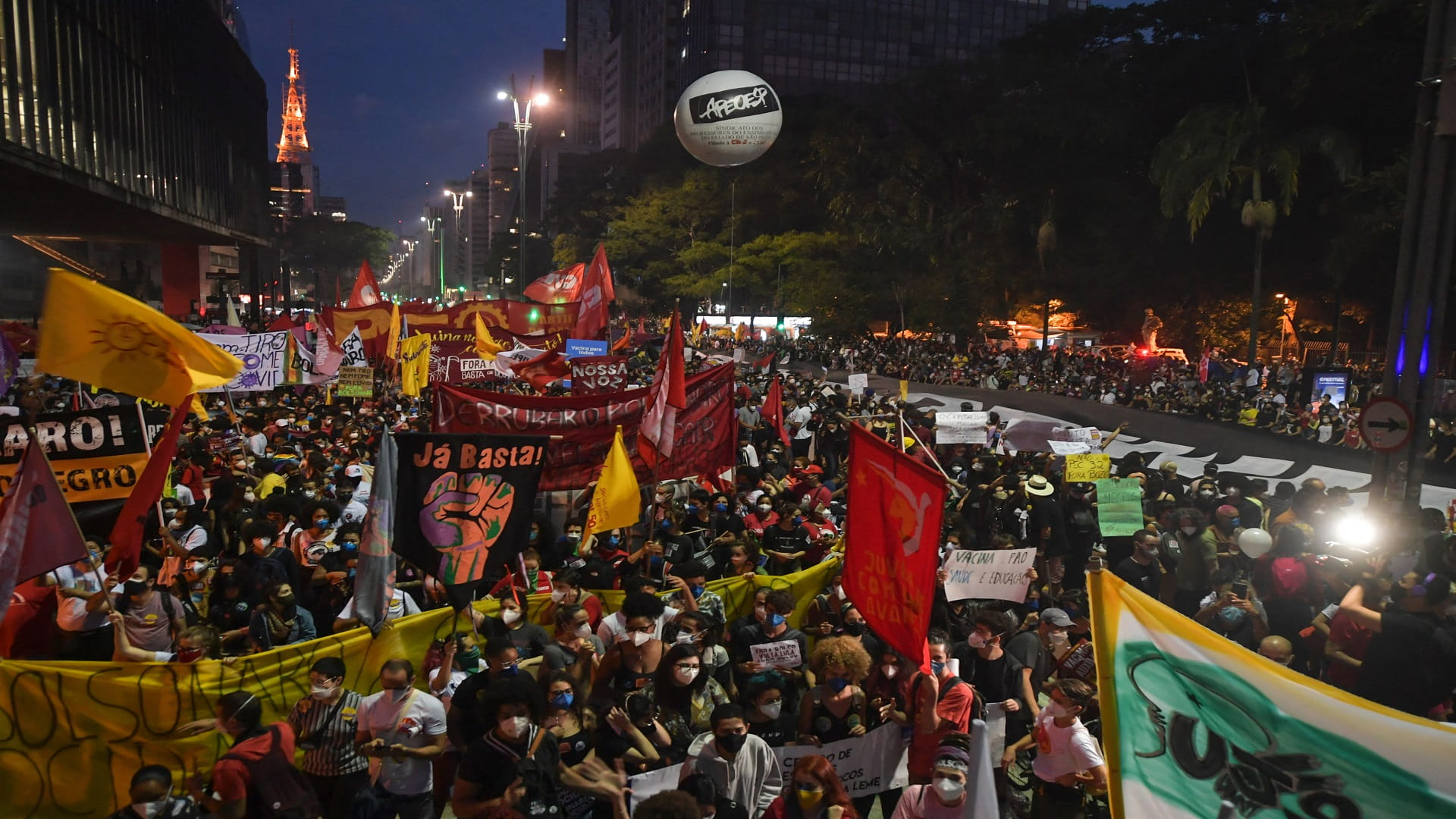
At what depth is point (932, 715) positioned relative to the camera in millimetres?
5211

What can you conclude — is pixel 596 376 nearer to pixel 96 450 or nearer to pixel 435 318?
pixel 96 450

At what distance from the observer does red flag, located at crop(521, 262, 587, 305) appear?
24.3m

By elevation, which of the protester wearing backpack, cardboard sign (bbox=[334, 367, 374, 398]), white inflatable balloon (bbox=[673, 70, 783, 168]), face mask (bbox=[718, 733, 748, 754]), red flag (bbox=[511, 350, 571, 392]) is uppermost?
white inflatable balloon (bbox=[673, 70, 783, 168])

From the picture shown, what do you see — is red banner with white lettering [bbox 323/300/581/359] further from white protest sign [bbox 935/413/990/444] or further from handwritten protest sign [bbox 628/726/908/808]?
handwritten protest sign [bbox 628/726/908/808]

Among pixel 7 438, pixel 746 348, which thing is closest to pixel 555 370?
pixel 7 438

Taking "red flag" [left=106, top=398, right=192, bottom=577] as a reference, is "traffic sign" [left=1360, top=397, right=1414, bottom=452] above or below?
above

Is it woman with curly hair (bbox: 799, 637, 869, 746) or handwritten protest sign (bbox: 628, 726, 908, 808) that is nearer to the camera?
handwritten protest sign (bbox: 628, 726, 908, 808)

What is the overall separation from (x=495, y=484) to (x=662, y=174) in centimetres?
5532

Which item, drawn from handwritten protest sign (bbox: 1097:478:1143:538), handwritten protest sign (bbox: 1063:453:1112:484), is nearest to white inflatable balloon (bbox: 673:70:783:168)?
handwritten protest sign (bbox: 1063:453:1112:484)

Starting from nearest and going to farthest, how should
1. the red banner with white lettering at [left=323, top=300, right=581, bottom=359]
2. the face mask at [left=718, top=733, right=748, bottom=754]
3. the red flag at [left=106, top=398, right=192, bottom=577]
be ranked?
the face mask at [left=718, top=733, right=748, bottom=754] < the red flag at [left=106, top=398, right=192, bottom=577] < the red banner with white lettering at [left=323, top=300, right=581, bottom=359]

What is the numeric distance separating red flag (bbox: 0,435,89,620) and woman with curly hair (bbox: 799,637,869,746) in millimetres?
4344

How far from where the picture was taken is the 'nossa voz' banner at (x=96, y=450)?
24.5 feet

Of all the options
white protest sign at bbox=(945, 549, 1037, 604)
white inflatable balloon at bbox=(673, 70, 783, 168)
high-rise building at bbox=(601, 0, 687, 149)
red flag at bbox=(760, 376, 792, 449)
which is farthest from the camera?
high-rise building at bbox=(601, 0, 687, 149)

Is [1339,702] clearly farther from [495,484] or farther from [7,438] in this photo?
[7,438]
